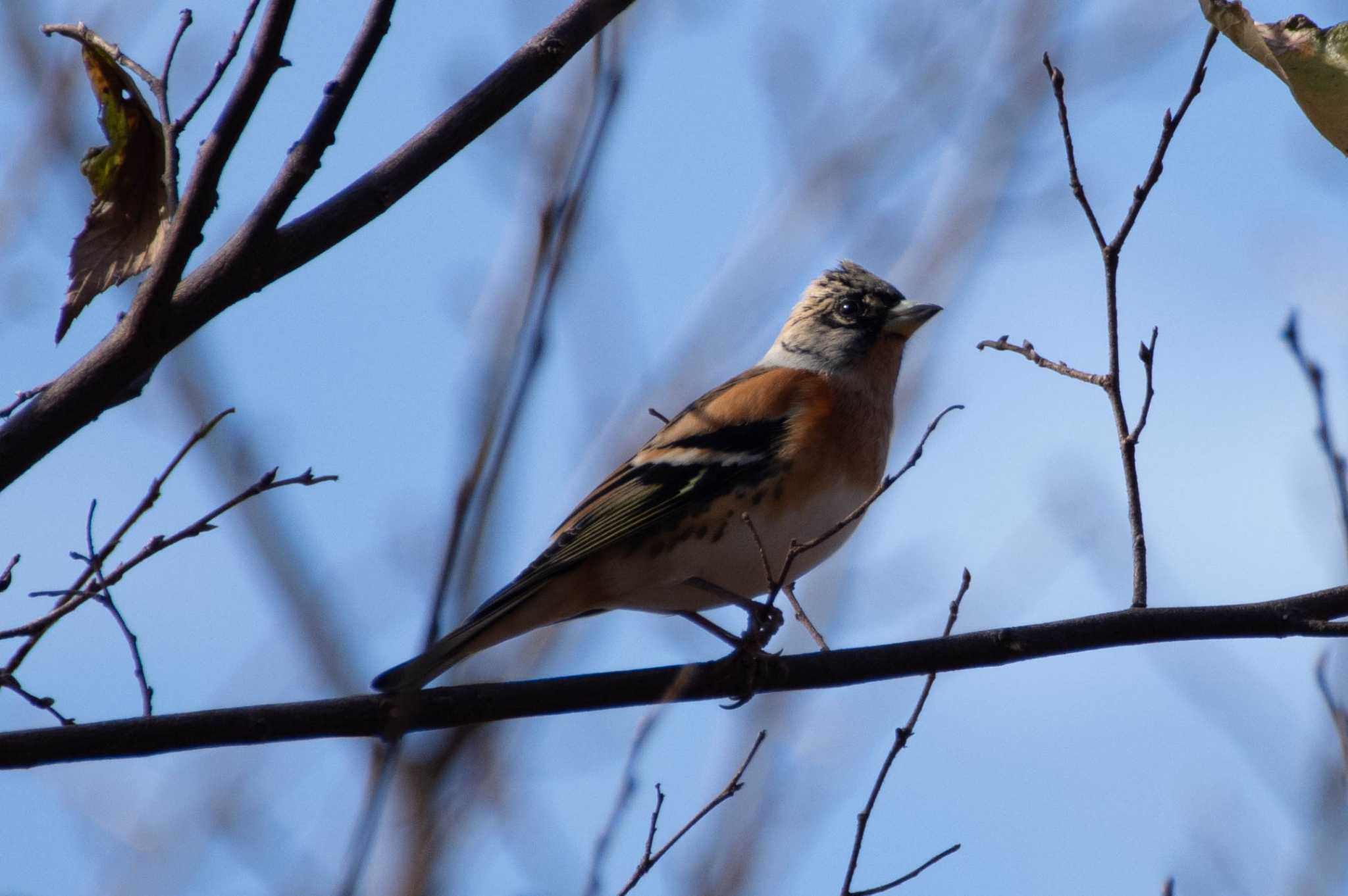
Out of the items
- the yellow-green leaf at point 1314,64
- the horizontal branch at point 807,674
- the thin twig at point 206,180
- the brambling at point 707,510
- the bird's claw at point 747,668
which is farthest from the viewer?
the brambling at point 707,510

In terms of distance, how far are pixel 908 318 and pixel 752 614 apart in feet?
6.15

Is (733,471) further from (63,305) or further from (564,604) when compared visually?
(63,305)

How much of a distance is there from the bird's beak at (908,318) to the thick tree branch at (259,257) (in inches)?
131

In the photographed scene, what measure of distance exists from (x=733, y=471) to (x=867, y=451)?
61 cm

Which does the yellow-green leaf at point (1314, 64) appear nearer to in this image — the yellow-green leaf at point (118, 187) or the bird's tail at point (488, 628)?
the yellow-green leaf at point (118, 187)

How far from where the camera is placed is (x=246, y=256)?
2.63 m

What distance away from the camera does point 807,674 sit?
348cm

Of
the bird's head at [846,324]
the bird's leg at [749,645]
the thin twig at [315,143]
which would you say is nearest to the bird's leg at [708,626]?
the bird's leg at [749,645]

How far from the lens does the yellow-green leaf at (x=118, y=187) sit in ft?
9.16

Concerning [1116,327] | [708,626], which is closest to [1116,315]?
[1116,327]

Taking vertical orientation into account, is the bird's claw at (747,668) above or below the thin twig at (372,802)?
above

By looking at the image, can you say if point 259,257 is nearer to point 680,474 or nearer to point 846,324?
point 680,474

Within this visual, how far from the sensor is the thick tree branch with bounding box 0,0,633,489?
8.41 feet

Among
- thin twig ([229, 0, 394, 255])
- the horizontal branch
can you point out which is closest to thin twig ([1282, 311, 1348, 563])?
the horizontal branch
